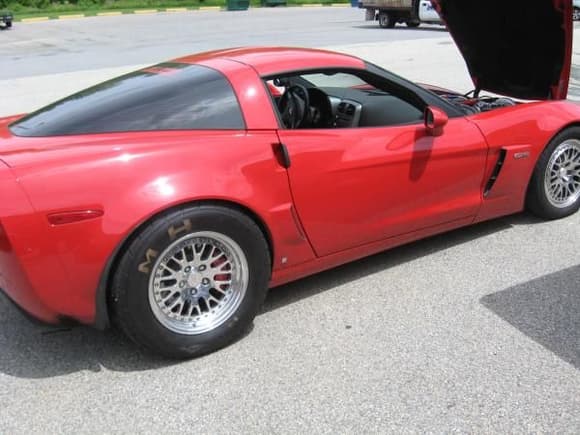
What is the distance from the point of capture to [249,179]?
289 cm

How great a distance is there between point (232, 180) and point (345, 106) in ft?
3.80

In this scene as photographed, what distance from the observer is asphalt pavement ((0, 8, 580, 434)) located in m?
2.49

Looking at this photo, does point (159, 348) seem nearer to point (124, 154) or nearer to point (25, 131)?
point (124, 154)

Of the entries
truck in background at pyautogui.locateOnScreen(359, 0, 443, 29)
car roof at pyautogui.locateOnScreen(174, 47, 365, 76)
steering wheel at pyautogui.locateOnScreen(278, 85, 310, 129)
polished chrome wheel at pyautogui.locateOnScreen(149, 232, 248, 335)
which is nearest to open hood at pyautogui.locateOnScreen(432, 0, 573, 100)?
car roof at pyautogui.locateOnScreen(174, 47, 365, 76)

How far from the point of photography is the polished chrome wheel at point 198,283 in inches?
109

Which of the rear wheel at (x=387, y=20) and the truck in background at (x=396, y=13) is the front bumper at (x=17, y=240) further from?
the rear wheel at (x=387, y=20)

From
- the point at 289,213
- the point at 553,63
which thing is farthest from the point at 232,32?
the point at 289,213

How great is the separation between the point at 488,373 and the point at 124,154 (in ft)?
6.18

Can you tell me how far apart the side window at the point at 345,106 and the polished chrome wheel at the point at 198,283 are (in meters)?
0.94

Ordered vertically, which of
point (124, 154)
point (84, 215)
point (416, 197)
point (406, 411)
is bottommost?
point (406, 411)

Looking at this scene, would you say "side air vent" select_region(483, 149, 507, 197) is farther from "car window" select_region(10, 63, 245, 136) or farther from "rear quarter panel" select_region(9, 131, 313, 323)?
"car window" select_region(10, 63, 245, 136)

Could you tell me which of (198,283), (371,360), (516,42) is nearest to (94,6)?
(516,42)

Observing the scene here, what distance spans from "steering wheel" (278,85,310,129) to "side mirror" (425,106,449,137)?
0.69 meters

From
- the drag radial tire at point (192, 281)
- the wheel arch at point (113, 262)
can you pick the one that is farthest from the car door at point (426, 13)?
the wheel arch at point (113, 262)
